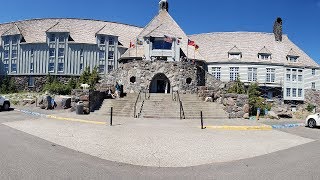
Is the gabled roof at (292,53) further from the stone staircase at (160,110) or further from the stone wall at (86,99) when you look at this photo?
the stone wall at (86,99)

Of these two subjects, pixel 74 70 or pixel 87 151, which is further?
pixel 74 70

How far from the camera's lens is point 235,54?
158 feet

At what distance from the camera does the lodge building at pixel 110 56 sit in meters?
46.4

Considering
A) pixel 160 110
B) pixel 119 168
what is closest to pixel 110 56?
pixel 160 110

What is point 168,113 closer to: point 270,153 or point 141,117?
point 141,117

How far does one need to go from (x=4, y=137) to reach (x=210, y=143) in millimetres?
8339

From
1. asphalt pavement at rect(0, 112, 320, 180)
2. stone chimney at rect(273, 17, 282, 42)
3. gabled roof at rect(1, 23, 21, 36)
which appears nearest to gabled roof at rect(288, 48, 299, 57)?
stone chimney at rect(273, 17, 282, 42)

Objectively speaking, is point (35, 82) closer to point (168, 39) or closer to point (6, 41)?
point (6, 41)

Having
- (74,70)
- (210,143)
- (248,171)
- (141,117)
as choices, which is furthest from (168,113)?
(74,70)

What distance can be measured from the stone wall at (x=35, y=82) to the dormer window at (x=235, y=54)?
1126 inches

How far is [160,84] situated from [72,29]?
2175 cm

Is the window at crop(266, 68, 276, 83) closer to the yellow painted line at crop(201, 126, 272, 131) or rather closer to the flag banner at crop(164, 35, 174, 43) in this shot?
the flag banner at crop(164, 35, 174, 43)

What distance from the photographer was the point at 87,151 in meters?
8.99

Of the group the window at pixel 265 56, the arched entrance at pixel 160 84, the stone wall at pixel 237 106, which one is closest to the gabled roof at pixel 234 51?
the window at pixel 265 56
